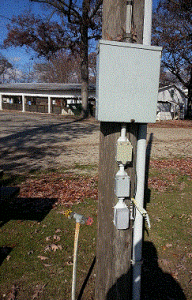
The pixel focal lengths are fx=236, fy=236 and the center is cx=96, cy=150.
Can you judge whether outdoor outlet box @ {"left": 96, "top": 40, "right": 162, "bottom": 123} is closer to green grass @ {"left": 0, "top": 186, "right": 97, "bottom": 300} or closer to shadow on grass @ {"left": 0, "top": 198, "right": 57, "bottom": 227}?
green grass @ {"left": 0, "top": 186, "right": 97, "bottom": 300}

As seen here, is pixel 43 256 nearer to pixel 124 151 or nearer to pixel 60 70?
→ pixel 124 151

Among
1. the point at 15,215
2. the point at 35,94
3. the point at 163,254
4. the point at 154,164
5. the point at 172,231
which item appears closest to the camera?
the point at 163,254

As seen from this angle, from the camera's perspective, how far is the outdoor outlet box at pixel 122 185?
182 centimetres

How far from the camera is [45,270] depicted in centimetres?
280

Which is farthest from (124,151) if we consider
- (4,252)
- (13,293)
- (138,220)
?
(4,252)

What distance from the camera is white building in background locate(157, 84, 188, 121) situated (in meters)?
29.7

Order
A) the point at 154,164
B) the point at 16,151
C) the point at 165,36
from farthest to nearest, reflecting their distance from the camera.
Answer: the point at 165,36, the point at 16,151, the point at 154,164

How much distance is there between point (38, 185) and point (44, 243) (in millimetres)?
2130

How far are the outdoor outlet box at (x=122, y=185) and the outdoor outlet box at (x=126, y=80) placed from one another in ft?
1.46

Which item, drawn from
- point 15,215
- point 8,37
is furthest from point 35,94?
point 15,215

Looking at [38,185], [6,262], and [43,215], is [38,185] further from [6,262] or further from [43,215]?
[6,262]

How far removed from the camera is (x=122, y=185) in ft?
6.01

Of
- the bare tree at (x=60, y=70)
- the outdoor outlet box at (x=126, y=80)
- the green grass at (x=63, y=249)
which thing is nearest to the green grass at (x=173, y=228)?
the green grass at (x=63, y=249)

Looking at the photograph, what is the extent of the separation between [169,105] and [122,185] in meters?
32.3
